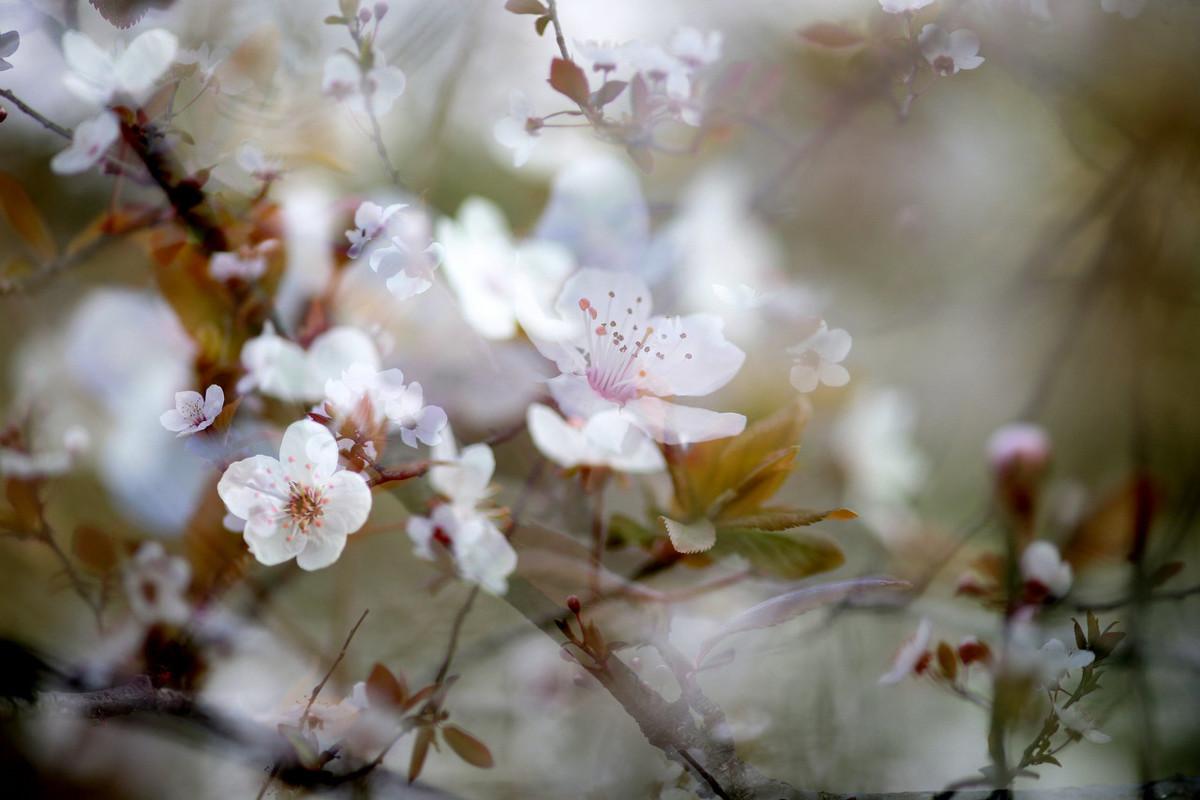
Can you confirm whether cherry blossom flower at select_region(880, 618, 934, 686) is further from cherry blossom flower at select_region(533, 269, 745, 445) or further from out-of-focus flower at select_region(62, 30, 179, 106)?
out-of-focus flower at select_region(62, 30, 179, 106)

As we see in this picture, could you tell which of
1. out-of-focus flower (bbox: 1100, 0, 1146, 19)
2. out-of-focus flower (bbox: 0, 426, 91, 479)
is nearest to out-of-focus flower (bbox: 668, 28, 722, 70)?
out-of-focus flower (bbox: 1100, 0, 1146, 19)

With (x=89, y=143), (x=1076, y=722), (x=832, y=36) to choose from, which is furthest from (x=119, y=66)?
(x=1076, y=722)

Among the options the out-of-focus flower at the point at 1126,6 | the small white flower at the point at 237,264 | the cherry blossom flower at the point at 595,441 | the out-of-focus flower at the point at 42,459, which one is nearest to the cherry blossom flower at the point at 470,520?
the cherry blossom flower at the point at 595,441

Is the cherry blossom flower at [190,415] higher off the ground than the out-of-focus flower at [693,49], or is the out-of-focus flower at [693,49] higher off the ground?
the out-of-focus flower at [693,49]

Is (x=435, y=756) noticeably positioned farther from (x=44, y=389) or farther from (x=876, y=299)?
(x=876, y=299)

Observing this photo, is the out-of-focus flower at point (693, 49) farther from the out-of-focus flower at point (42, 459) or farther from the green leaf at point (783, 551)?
the out-of-focus flower at point (42, 459)

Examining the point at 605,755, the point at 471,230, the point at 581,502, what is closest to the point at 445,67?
the point at 471,230
